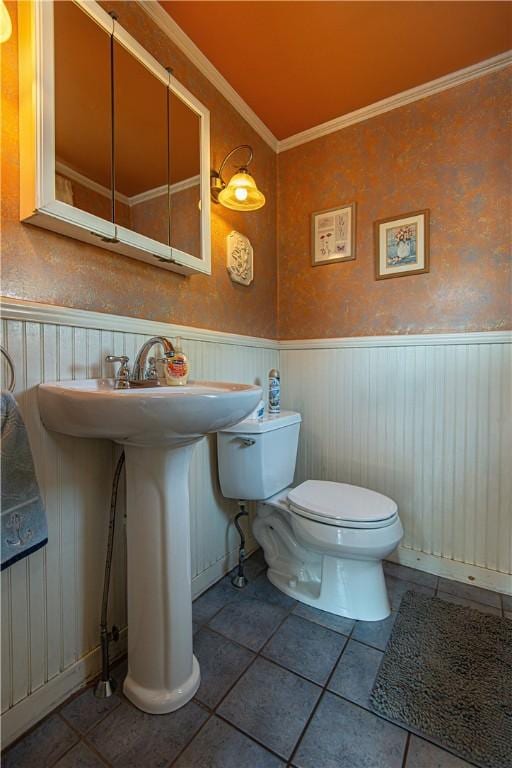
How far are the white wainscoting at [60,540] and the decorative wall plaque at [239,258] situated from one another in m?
0.59

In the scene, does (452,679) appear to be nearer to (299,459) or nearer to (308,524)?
(308,524)

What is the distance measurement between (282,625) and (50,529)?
2.95ft

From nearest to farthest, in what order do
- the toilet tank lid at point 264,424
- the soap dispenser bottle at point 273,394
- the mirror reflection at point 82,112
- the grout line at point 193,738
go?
the grout line at point 193,738
the mirror reflection at point 82,112
the toilet tank lid at point 264,424
the soap dispenser bottle at point 273,394

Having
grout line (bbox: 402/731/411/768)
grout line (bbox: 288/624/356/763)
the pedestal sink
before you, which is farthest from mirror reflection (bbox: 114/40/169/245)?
grout line (bbox: 402/731/411/768)

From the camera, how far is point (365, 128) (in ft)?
5.64

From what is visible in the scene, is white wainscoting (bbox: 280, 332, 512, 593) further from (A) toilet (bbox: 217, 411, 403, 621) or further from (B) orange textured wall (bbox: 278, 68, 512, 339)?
(A) toilet (bbox: 217, 411, 403, 621)

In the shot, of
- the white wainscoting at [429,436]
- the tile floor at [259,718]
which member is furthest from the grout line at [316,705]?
the white wainscoting at [429,436]

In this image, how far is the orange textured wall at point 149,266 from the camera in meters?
0.88

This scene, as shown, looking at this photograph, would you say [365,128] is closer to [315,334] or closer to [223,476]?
[315,334]

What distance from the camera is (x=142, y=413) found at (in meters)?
0.71

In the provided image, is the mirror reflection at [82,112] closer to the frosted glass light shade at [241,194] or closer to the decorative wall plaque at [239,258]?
the frosted glass light shade at [241,194]

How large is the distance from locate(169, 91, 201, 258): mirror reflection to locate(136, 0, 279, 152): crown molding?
0.78 ft

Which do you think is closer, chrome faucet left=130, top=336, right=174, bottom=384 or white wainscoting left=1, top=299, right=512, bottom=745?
white wainscoting left=1, top=299, right=512, bottom=745

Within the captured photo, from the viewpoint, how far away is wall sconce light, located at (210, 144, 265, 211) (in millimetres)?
1457
